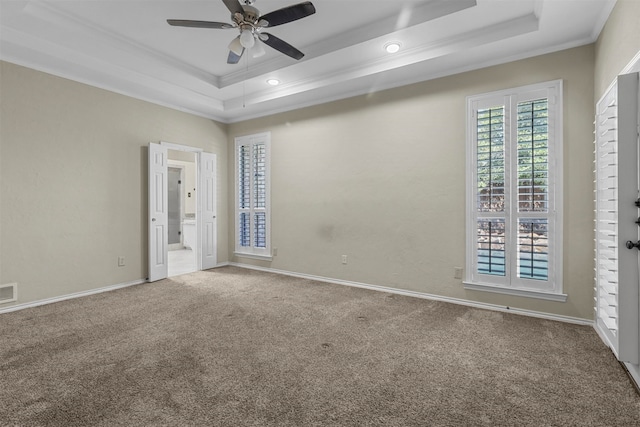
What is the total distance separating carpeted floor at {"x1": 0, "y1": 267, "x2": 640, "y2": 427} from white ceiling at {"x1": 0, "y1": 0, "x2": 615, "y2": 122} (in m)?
2.69

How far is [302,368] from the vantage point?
2189mm

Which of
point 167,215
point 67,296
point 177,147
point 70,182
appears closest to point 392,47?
point 177,147

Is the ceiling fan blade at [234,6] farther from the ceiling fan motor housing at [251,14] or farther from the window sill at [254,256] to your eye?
the window sill at [254,256]

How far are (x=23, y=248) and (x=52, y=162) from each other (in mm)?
1017

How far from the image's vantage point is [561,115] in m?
3.08

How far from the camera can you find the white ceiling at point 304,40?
2.84m

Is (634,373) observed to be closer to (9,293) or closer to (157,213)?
(157,213)

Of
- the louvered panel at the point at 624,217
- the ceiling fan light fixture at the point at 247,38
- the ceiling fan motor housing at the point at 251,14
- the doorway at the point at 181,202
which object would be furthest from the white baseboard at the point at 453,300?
the doorway at the point at 181,202

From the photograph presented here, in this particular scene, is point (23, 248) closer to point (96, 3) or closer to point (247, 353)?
point (96, 3)

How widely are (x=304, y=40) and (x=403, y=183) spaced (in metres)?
2.03

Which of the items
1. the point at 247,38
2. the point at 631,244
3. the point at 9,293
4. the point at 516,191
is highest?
the point at 247,38

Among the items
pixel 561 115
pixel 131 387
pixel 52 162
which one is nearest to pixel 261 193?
pixel 52 162

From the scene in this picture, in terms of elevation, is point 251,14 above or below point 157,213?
above

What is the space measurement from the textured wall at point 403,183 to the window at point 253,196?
0.19m
